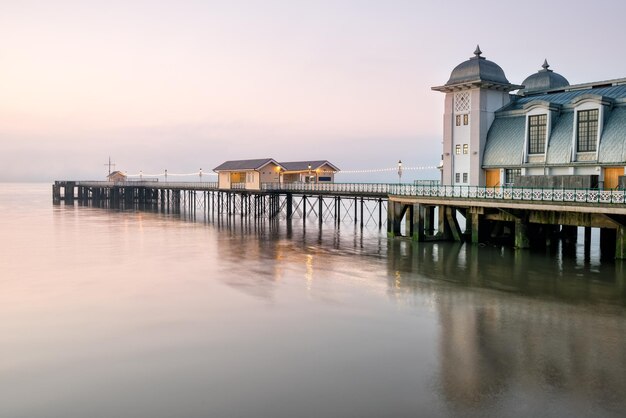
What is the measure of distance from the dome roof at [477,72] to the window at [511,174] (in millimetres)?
6027

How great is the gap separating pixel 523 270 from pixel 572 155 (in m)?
9.60

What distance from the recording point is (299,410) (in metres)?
10.3

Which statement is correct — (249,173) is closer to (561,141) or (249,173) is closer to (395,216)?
(395,216)

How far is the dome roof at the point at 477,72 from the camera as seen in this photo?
3522 centimetres

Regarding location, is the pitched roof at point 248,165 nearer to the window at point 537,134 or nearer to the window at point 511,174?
the window at point 511,174

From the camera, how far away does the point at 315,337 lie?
49.1ft

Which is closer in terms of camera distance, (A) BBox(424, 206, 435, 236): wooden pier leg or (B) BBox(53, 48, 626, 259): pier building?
(B) BBox(53, 48, 626, 259): pier building

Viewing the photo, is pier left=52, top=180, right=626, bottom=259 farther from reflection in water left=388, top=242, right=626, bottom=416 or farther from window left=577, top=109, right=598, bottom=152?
window left=577, top=109, right=598, bottom=152

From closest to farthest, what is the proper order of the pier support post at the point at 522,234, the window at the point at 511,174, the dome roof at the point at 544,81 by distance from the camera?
the pier support post at the point at 522,234
the window at the point at 511,174
the dome roof at the point at 544,81

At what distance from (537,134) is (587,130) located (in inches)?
120

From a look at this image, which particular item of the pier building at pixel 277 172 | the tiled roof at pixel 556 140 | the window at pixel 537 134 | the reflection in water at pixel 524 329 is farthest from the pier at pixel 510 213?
the pier building at pixel 277 172

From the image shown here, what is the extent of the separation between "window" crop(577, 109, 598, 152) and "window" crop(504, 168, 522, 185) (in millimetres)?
4076

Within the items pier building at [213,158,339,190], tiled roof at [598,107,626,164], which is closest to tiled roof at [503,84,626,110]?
tiled roof at [598,107,626,164]

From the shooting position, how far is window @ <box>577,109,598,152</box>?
30094 millimetres
